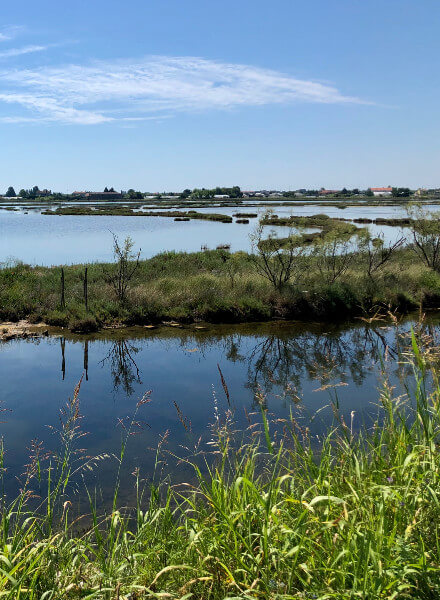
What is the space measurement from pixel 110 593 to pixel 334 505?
1.71 m

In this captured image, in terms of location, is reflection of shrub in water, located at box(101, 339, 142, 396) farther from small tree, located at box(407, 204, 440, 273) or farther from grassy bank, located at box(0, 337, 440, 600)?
small tree, located at box(407, 204, 440, 273)

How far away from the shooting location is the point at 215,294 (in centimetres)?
1980

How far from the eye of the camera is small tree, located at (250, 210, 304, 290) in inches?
843

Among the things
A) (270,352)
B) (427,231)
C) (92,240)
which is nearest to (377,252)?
(427,231)

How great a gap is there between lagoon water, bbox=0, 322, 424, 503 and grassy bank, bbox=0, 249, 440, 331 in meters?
1.05

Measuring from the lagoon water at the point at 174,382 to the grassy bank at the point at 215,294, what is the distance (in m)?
1.05

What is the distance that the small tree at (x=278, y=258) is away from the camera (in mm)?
21422

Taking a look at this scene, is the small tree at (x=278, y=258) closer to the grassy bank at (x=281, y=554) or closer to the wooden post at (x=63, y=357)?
the wooden post at (x=63, y=357)

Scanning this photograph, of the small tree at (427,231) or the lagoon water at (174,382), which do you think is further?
the small tree at (427,231)

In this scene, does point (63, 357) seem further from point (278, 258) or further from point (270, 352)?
point (278, 258)

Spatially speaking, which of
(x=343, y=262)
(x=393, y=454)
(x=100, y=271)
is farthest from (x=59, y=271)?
(x=393, y=454)

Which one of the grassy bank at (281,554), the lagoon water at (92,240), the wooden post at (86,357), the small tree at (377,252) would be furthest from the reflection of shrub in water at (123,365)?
the lagoon water at (92,240)

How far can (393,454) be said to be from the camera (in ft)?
14.6

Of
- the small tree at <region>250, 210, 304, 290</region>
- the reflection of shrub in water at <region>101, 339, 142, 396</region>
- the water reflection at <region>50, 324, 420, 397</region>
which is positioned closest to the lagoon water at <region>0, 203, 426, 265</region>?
the small tree at <region>250, 210, 304, 290</region>
